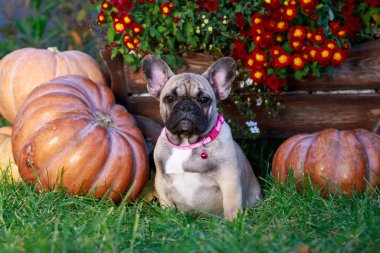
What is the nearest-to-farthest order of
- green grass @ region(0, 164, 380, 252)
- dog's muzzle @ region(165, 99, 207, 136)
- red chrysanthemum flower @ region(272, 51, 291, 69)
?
1. green grass @ region(0, 164, 380, 252)
2. dog's muzzle @ region(165, 99, 207, 136)
3. red chrysanthemum flower @ region(272, 51, 291, 69)

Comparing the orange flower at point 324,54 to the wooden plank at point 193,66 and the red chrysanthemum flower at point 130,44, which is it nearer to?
the wooden plank at point 193,66

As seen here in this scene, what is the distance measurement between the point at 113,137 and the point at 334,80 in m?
1.84

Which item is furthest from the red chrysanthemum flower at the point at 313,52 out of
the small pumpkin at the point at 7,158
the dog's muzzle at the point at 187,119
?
the small pumpkin at the point at 7,158

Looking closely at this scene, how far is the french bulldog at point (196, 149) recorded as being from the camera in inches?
139

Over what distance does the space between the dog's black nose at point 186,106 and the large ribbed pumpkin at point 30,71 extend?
160 cm

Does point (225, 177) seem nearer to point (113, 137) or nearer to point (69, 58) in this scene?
point (113, 137)

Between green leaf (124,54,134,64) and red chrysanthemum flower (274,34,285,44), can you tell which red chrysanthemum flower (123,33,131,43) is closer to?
green leaf (124,54,134,64)

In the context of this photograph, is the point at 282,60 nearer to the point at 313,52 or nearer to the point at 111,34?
the point at 313,52

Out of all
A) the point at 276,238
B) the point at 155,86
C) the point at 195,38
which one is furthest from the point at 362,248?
the point at 195,38

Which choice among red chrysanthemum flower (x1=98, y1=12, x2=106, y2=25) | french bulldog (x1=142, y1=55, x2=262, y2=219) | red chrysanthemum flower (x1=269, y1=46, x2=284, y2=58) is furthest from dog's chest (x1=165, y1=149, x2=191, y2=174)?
red chrysanthemum flower (x1=98, y1=12, x2=106, y2=25)

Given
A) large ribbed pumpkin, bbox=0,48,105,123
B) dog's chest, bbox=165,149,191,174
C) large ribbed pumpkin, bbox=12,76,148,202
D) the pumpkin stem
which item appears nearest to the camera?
dog's chest, bbox=165,149,191,174

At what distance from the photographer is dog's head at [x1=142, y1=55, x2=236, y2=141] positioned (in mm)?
3465

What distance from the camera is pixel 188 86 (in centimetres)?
358

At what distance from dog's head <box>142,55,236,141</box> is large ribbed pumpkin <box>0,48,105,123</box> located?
1203 millimetres
